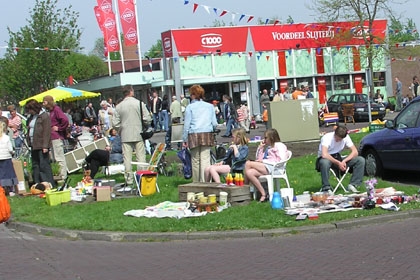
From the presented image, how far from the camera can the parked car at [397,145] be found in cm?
1213

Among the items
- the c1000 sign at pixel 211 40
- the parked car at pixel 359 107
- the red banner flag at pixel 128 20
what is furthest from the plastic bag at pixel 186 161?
the c1000 sign at pixel 211 40

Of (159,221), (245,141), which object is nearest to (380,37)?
(245,141)

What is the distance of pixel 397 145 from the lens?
40.9 feet

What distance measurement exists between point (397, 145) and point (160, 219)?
5083 millimetres

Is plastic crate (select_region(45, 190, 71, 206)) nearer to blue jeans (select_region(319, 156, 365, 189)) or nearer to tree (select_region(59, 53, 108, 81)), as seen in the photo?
blue jeans (select_region(319, 156, 365, 189))

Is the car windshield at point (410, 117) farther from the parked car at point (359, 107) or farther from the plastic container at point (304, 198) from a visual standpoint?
the parked car at point (359, 107)

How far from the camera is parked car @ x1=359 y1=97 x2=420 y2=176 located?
12.1m

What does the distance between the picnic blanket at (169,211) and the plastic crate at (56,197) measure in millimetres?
2066

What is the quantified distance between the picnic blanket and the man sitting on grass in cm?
204

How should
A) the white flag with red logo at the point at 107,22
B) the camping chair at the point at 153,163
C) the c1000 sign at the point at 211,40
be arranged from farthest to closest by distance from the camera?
the c1000 sign at the point at 211,40, the white flag with red logo at the point at 107,22, the camping chair at the point at 153,163

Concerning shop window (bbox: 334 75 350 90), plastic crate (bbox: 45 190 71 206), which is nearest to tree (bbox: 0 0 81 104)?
shop window (bbox: 334 75 350 90)

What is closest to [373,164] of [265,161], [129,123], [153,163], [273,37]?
[265,161]

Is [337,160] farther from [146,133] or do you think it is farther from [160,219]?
[146,133]

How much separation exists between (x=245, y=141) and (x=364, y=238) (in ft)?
13.8
